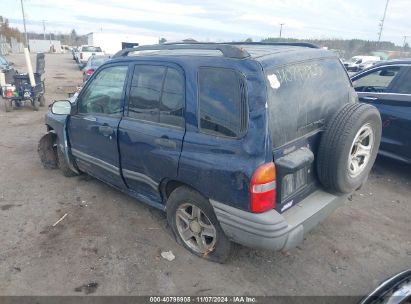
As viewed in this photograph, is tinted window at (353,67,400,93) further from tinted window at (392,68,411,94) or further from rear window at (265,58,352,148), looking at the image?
rear window at (265,58,352,148)

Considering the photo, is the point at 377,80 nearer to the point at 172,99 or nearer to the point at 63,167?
the point at 172,99

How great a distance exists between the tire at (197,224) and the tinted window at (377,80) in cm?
381

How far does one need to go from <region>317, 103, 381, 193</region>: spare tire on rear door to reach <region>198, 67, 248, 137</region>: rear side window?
2.65 feet

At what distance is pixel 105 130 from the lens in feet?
12.2

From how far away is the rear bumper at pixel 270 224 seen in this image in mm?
2545

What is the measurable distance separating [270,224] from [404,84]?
144 inches

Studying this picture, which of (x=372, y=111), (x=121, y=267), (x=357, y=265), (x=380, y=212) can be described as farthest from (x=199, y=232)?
(x=380, y=212)

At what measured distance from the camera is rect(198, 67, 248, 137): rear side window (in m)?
2.56

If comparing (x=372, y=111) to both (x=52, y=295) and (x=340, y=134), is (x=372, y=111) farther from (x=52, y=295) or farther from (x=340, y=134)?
(x=52, y=295)

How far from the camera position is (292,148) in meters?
2.70

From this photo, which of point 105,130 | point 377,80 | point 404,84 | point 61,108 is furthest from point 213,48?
point 377,80

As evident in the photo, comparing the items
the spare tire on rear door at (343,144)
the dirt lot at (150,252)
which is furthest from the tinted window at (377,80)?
the spare tire on rear door at (343,144)

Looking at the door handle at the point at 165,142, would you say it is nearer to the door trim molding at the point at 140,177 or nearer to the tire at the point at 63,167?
the door trim molding at the point at 140,177

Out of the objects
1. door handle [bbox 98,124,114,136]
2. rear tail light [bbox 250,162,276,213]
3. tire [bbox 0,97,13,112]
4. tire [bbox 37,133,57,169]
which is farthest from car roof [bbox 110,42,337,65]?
tire [bbox 0,97,13,112]
